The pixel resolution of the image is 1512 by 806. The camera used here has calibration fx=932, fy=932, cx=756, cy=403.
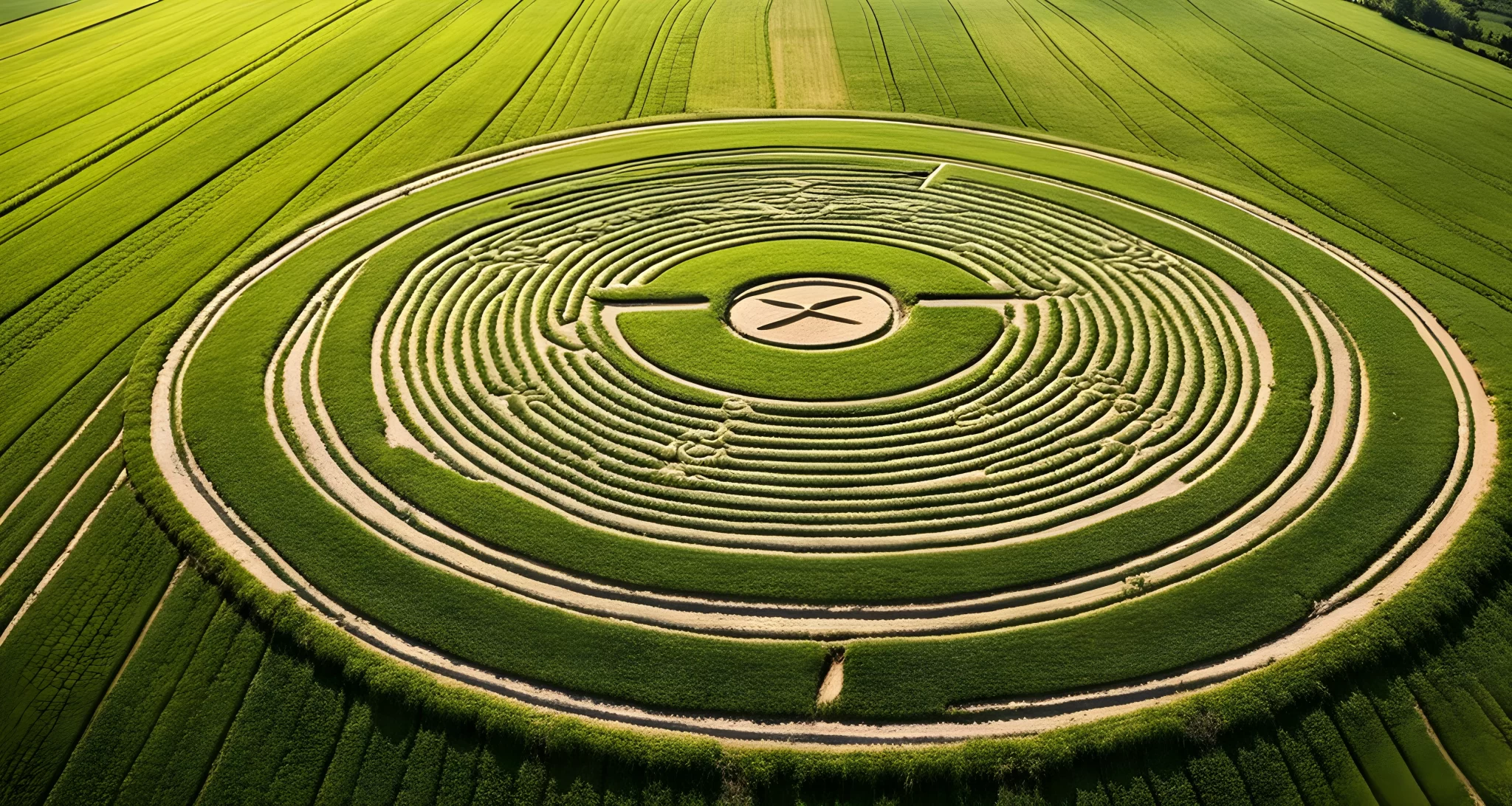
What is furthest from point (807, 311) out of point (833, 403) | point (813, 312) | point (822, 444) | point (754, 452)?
point (754, 452)

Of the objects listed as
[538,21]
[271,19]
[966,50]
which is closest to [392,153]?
[538,21]

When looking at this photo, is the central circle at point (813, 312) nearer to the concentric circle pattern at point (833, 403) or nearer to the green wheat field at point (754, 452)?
the green wheat field at point (754, 452)

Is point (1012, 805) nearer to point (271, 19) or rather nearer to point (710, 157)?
point (710, 157)

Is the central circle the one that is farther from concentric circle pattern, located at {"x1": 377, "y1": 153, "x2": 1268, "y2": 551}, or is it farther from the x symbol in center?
concentric circle pattern, located at {"x1": 377, "y1": 153, "x2": 1268, "y2": 551}

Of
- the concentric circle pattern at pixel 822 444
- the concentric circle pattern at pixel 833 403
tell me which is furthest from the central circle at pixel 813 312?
the concentric circle pattern at pixel 833 403

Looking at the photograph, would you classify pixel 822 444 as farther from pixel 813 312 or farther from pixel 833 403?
pixel 813 312

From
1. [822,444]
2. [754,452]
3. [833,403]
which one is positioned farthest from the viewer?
[833,403]

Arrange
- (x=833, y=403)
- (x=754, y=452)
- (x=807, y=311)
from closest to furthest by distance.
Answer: (x=754, y=452) < (x=833, y=403) < (x=807, y=311)
